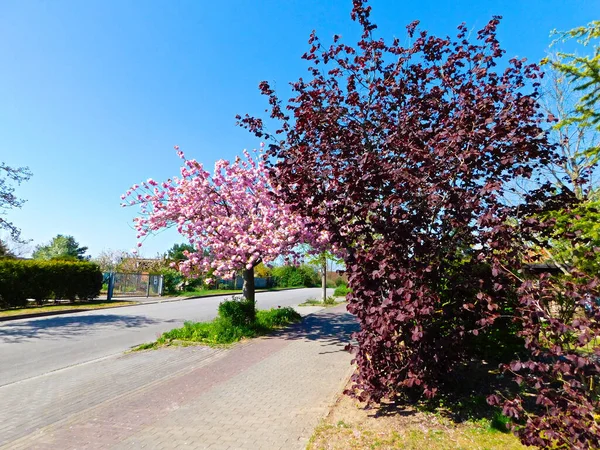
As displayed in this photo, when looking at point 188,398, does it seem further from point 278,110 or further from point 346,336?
point 346,336

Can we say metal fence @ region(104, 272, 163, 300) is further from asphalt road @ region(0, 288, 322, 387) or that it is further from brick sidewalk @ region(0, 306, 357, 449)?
brick sidewalk @ region(0, 306, 357, 449)

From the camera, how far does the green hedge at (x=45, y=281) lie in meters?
18.5

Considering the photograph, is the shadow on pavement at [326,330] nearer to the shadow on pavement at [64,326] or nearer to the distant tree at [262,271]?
the shadow on pavement at [64,326]

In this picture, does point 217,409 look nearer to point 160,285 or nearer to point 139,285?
point 160,285

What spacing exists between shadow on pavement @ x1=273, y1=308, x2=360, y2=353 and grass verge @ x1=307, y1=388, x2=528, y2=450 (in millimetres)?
4322

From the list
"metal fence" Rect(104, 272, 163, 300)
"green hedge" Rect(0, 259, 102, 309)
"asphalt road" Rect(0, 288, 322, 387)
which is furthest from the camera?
"metal fence" Rect(104, 272, 163, 300)

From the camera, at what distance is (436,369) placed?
491 cm

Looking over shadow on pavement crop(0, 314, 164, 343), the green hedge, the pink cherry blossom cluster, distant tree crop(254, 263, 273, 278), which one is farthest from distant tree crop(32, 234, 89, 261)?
the pink cherry blossom cluster

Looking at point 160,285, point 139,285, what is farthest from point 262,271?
point 139,285

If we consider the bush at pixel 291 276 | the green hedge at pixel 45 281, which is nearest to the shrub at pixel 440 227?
the green hedge at pixel 45 281

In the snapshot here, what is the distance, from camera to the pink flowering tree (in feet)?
37.6

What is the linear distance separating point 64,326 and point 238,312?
6.63 m

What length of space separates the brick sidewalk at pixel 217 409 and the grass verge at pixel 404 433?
0.32m

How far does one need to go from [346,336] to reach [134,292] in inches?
952
